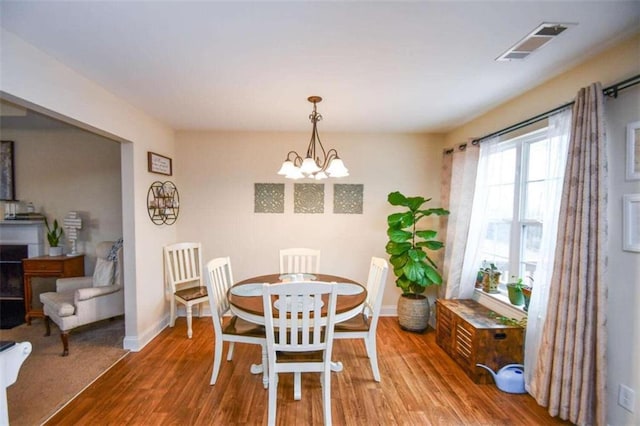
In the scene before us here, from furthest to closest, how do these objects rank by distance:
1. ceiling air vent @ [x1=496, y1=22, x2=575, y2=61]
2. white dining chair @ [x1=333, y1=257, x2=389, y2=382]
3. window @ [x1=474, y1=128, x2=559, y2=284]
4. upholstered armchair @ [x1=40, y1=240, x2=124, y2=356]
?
upholstered armchair @ [x1=40, y1=240, x2=124, y2=356], window @ [x1=474, y1=128, x2=559, y2=284], white dining chair @ [x1=333, y1=257, x2=389, y2=382], ceiling air vent @ [x1=496, y1=22, x2=575, y2=61]

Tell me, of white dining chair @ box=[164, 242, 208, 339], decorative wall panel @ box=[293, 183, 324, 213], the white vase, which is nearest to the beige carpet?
white dining chair @ box=[164, 242, 208, 339]

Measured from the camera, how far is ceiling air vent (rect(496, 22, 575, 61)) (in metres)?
1.53

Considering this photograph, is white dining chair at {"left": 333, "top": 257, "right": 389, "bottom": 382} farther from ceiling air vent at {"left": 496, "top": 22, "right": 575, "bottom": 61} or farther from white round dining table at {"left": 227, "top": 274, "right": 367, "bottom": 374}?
ceiling air vent at {"left": 496, "top": 22, "right": 575, "bottom": 61}

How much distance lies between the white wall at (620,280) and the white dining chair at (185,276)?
11.3ft

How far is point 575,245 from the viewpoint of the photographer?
1.77 m

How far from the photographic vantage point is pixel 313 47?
1715 mm

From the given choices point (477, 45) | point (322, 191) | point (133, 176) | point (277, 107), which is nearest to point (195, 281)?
point (133, 176)

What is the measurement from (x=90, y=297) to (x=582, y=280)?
4173 millimetres

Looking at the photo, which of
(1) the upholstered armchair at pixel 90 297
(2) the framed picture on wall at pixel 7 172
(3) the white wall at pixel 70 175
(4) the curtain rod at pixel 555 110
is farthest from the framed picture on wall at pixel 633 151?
(2) the framed picture on wall at pixel 7 172

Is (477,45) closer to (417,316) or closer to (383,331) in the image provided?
(417,316)

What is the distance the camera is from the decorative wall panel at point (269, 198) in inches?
147

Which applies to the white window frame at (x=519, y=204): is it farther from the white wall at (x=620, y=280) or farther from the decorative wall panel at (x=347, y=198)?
the decorative wall panel at (x=347, y=198)

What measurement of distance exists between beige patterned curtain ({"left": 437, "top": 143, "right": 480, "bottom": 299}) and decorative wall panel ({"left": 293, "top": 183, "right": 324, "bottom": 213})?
159cm

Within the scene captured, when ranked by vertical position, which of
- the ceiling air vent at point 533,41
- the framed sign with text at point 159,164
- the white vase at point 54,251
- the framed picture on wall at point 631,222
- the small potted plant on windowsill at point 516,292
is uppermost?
the ceiling air vent at point 533,41
